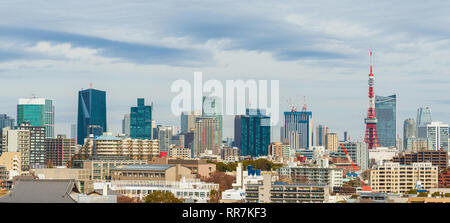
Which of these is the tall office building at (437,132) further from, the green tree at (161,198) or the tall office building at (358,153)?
the green tree at (161,198)

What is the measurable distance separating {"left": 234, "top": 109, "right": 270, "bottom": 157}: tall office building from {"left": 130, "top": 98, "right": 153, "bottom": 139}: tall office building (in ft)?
115

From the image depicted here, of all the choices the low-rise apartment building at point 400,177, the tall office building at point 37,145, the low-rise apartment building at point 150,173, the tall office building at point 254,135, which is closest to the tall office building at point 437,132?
the tall office building at point 254,135

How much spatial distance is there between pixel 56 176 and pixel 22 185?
4332cm

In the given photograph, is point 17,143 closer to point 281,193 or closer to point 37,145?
point 37,145

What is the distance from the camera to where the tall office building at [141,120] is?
15275cm

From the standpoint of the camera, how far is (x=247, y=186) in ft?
152

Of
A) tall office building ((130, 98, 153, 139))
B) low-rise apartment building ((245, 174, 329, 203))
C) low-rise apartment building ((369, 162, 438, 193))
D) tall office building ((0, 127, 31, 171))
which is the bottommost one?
low-rise apartment building ((369, 162, 438, 193))

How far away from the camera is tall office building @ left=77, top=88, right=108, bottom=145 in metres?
178

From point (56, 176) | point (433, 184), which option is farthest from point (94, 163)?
point (433, 184)

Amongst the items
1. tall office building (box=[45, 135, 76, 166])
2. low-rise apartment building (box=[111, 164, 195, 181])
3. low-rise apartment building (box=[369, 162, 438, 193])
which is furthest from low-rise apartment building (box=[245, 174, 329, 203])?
tall office building (box=[45, 135, 76, 166])

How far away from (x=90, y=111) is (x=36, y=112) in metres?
32.7

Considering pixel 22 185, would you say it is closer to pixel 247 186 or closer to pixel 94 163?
pixel 247 186

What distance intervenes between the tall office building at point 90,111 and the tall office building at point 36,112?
2703 centimetres

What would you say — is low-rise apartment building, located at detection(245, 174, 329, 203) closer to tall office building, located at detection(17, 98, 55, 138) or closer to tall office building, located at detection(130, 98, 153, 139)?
tall office building, located at detection(17, 98, 55, 138)
